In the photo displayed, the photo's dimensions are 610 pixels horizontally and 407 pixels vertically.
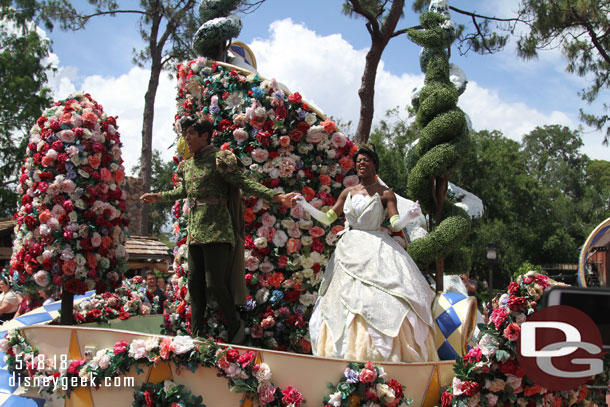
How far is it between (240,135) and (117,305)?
2.77 metres

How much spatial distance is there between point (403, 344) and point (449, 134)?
3.43 meters

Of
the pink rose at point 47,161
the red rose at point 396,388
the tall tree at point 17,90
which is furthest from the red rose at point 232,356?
the tall tree at point 17,90

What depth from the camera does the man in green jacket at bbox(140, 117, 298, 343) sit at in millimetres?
3791

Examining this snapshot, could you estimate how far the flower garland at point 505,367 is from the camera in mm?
2758

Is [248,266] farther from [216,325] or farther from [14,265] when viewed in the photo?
[14,265]

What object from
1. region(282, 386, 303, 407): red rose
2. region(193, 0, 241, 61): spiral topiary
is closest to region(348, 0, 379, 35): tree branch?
region(193, 0, 241, 61): spiral topiary

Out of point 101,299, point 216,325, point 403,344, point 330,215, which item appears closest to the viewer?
point 403,344

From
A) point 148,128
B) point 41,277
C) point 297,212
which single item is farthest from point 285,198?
point 148,128

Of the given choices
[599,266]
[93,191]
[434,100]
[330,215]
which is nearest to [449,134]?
[434,100]

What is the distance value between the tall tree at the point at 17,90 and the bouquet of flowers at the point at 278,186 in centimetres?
1527

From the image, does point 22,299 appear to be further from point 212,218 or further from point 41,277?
point 212,218

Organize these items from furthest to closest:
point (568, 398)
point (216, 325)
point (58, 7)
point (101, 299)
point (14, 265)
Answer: point (58, 7) → point (101, 299) → point (14, 265) → point (216, 325) → point (568, 398)

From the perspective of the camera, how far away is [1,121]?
17375 mm

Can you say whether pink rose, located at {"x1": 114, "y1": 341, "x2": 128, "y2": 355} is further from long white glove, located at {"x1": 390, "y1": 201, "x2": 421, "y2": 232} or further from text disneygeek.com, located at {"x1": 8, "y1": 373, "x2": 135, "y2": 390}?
long white glove, located at {"x1": 390, "y1": 201, "x2": 421, "y2": 232}
